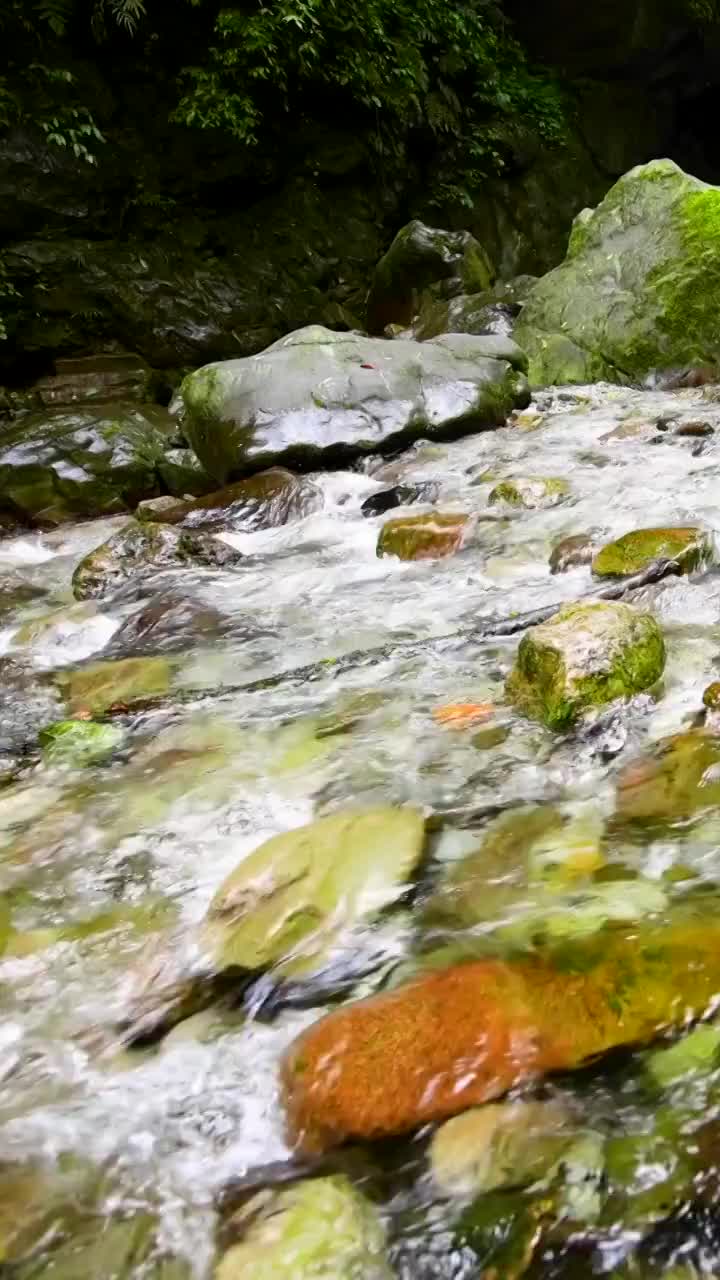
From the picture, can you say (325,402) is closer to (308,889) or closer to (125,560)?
(125,560)

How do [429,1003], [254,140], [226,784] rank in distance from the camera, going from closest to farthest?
[429,1003] → [226,784] → [254,140]

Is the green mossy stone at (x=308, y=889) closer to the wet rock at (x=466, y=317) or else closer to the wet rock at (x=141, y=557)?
the wet rock at (x=141, y=557)

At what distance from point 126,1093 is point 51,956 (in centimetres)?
44

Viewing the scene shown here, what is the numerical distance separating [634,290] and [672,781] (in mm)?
6641

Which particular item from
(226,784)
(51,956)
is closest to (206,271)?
(226,784)

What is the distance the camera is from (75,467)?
6398 millimetres

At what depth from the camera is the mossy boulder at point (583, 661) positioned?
243 cm

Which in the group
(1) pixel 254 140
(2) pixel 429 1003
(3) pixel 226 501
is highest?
(1) pixel 254 140

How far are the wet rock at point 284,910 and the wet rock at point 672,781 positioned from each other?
0.50 metres

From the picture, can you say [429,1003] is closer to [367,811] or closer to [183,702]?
[367,811]

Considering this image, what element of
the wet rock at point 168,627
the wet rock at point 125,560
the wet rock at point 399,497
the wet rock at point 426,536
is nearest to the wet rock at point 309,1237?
the wet rock at point 168,627

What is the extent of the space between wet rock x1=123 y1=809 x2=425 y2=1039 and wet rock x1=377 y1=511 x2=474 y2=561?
2.54 metres

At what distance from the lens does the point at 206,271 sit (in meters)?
9.78

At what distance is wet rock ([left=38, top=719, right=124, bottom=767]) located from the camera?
2719mm
